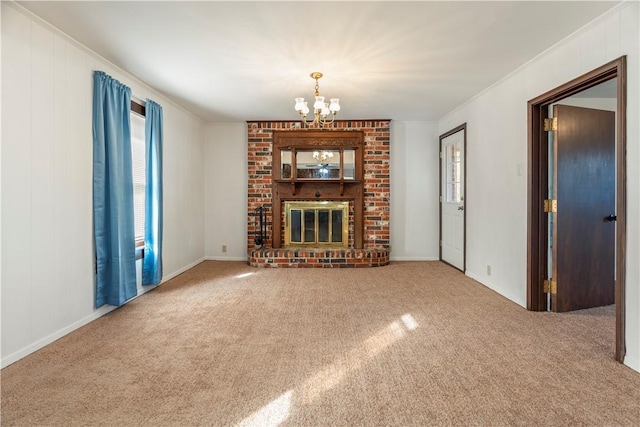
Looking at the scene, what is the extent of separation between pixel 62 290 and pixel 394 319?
2.65m

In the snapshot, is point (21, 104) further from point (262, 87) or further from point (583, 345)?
point (583, 345)

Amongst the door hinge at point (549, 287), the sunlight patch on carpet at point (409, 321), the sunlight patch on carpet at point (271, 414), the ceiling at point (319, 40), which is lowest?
the sunlight patch on carpet at point (271, 414)

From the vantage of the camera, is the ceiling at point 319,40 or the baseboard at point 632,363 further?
the ceiling at point 319,40

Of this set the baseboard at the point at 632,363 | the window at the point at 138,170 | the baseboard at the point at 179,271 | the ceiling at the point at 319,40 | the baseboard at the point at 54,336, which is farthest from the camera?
the baseboard at the point at 179,271

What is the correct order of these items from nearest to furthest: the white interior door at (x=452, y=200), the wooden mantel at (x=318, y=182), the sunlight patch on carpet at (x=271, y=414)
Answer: the sunlight patch on carpet at (x=271, y=414)
the white interior door at (x=452, y=200)
the wooden mantel at (x=318, y=182)

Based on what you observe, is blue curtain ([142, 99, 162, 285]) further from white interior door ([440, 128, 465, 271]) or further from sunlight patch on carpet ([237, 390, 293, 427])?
white interior door ([440, 128, 465, 271])

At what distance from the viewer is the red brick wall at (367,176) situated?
19.1 feet

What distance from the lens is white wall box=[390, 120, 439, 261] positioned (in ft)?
19.5

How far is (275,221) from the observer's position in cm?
585

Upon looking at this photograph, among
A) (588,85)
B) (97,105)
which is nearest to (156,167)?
(97,105)

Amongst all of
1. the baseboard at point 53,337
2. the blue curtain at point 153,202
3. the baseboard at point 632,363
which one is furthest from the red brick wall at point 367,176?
the baseboard at point 632,363

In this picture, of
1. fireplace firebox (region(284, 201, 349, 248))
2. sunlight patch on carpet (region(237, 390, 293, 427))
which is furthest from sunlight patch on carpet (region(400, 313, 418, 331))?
fireplace firebox (region(284, 201, 349, 248))

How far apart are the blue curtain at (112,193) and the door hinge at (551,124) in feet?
13.0

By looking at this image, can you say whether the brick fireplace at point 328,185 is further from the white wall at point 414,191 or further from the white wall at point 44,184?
the white wall at point 44,184
